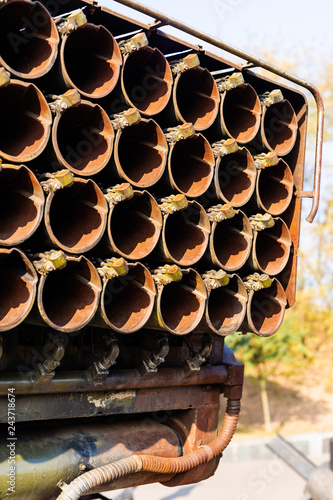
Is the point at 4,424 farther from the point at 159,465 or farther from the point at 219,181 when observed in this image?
the point at 219,181

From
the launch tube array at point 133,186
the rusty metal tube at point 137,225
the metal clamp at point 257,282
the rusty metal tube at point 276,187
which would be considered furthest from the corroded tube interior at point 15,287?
the rusty metal tube at point 276,187

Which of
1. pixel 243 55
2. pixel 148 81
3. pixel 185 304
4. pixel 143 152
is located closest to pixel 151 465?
pixel 185 304

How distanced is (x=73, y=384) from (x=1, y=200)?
1211 millimetres

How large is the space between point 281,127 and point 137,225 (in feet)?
5.32

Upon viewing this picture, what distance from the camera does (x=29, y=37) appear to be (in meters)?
3.33

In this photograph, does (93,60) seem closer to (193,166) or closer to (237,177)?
(193,166)

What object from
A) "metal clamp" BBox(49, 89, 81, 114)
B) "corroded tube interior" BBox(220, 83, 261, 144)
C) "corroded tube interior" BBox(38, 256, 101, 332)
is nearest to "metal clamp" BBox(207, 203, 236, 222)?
"corroded tube interior" BBox(220, 83, 261, 144)

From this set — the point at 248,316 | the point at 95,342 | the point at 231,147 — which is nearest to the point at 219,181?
the point at 231,147

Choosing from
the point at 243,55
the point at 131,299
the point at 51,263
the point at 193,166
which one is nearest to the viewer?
the point at 51,263

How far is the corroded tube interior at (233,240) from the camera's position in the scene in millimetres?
4344

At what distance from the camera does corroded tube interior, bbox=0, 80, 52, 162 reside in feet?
10.5

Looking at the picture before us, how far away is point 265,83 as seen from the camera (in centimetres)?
466

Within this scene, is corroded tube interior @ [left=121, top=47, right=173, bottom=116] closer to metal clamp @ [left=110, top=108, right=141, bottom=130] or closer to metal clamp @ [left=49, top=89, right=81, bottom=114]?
metal clamp @ [left=110, top=108, right=141, bottom=130]

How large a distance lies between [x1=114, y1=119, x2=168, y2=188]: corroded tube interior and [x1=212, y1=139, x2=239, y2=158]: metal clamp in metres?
0.50
